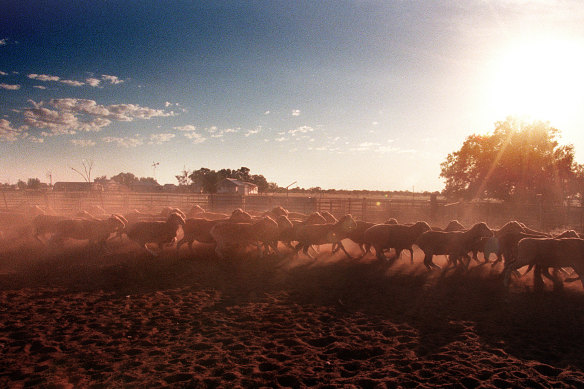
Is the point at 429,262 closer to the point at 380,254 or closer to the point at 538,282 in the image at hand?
the point at 380,254

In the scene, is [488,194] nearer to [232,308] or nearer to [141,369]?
[232,308]

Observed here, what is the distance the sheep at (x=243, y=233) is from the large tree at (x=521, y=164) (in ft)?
68.7

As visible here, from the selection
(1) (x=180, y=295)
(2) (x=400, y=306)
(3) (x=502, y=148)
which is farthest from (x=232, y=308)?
(3) (x=502, y=148)

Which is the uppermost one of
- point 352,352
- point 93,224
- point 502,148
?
point 502,148

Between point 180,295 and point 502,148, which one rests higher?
point 502,148

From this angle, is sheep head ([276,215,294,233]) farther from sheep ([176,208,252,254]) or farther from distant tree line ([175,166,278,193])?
distant tree line ([175,166,278,193])

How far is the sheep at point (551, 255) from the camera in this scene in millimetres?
7086

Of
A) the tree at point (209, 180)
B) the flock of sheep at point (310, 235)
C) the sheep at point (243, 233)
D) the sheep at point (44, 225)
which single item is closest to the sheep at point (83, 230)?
the flock of sheep at point (310, 235)

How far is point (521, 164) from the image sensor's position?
24.6m

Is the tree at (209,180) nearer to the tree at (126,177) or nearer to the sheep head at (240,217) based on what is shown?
the tree at (126,177)

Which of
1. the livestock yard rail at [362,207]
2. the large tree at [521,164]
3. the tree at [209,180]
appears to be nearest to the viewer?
the livestock yard rail at [362,207]

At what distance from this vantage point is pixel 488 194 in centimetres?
2666

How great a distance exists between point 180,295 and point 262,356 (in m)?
2.92

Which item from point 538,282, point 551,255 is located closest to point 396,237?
point 538,282
